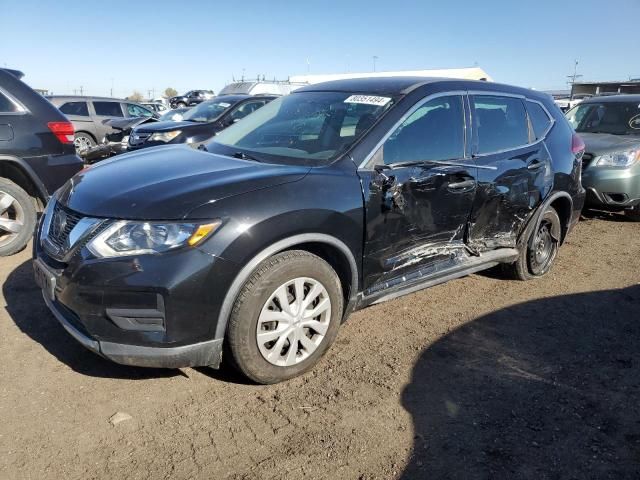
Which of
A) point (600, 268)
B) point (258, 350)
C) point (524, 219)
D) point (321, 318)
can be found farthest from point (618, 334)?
point (258, 350)

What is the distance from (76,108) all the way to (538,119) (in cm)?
1222

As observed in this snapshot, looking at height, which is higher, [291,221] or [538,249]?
[291,221]

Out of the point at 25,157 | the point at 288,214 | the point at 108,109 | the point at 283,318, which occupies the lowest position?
the point at 283,318

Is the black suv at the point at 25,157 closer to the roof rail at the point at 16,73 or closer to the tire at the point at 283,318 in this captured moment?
the roof rail at the point at 16,73

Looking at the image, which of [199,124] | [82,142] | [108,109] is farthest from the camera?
[108,109]

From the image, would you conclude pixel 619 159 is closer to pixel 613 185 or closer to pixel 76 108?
pixel 613 185

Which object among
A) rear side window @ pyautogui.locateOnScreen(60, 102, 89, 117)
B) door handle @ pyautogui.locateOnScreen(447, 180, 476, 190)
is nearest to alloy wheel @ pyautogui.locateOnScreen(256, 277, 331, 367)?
door handle @ pyautogui.locateOnScreen(447, 180, 476, 190)

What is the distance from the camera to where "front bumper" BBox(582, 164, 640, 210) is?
6.70 m

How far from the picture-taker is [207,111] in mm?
9766

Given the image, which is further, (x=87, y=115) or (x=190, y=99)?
(x=190, y=99)

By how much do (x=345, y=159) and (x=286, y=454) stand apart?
1729 millimetres

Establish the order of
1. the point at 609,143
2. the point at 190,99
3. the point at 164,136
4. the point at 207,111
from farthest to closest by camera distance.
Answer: the point at 190,99, the point at 207,111, the point at 164,136, the point at 609,143

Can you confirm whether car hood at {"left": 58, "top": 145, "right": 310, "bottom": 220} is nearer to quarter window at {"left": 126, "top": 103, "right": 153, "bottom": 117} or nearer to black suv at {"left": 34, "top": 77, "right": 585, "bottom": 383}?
black suv at {"left": 34, "top": 77, "right": 585, "bottom": 383}

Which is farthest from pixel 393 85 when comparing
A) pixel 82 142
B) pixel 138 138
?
pixel 82 142
